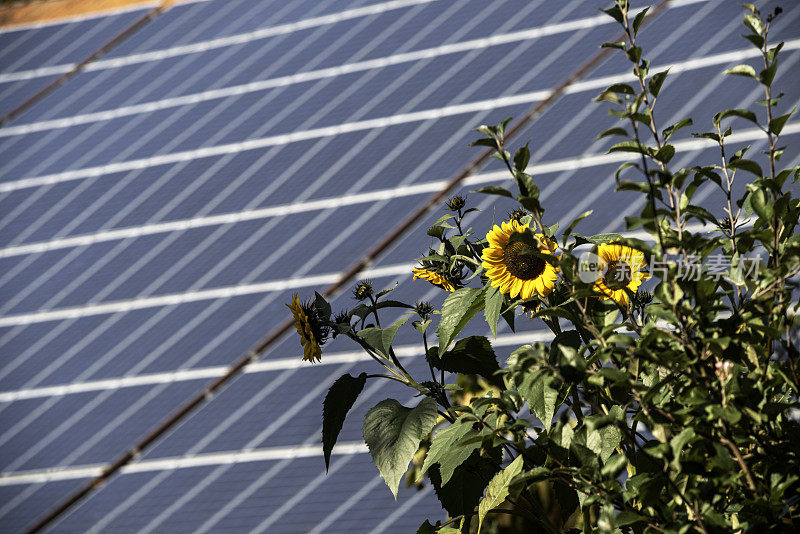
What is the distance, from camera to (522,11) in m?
4.89

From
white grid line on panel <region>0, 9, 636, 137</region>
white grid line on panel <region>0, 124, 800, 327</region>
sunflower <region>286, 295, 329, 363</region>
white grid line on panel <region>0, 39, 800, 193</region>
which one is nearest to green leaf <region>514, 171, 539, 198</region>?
sunflower <region>286, 295, 329, 363</region>

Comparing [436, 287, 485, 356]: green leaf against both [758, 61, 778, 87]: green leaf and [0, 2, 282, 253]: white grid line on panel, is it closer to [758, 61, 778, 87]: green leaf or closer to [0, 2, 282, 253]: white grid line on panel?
[758, 61, 778, 87]: green leaf

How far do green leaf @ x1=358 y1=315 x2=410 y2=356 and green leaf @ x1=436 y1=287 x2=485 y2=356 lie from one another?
0.08 m

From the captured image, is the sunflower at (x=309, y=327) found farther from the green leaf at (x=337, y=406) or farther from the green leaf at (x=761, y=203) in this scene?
the green leaf at (x=761, y=203)

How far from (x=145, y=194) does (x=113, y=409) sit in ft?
4.85

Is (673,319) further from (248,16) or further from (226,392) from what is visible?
(248,16)

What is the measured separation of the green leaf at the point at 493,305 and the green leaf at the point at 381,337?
0.55 ft

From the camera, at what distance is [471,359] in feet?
5.26

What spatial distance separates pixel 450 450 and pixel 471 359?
276 millimetres

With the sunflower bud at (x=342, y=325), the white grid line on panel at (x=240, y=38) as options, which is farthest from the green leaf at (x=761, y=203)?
the white grid line on panel at (x=240, y=38)

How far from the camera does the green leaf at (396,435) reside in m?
1.43

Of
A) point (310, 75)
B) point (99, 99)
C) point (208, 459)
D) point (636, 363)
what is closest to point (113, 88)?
point (99, 99)

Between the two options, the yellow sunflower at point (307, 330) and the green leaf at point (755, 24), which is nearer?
the green leaf at point (755, 24)

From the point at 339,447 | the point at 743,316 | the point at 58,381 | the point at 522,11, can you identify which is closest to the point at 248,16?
the point at 522,11
